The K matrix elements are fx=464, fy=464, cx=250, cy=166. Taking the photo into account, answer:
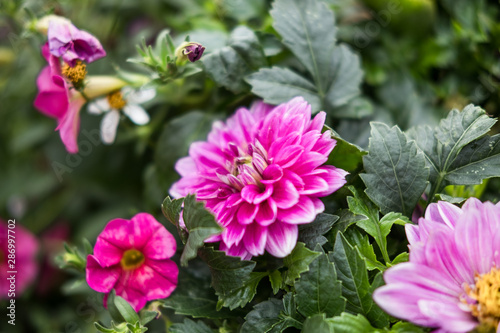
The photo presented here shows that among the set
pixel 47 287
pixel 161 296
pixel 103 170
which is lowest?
pixel 47 287

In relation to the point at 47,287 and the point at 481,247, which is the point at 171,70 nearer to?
the point at 481,247

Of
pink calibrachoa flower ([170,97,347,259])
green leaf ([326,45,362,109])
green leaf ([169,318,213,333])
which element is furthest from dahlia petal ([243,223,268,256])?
green leaf ([326,45,362,109])

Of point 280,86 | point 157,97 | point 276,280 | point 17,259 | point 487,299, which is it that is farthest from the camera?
point 17,259

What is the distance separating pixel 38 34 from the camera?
64 centimetres

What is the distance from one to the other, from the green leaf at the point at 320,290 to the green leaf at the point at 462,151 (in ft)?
0.57

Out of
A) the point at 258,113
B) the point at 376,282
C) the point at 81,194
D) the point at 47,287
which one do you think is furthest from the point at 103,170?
the point at 376,282

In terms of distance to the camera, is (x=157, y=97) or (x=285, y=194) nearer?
(x=285, y=194)

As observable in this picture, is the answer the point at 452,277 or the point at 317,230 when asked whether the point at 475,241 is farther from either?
the point at 317,230

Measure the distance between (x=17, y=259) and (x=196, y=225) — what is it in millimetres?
614

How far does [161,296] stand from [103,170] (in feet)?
1.41

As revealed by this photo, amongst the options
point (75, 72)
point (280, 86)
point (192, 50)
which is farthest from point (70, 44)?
point (280, 86)

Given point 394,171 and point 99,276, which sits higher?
point 394,171

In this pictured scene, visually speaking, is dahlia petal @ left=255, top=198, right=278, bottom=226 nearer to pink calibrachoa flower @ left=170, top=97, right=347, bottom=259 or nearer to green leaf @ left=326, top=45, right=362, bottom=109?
pink calibrachoa flower @ left=170, top=97, right=347, bottom=259

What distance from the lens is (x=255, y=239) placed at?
45 centimetres
